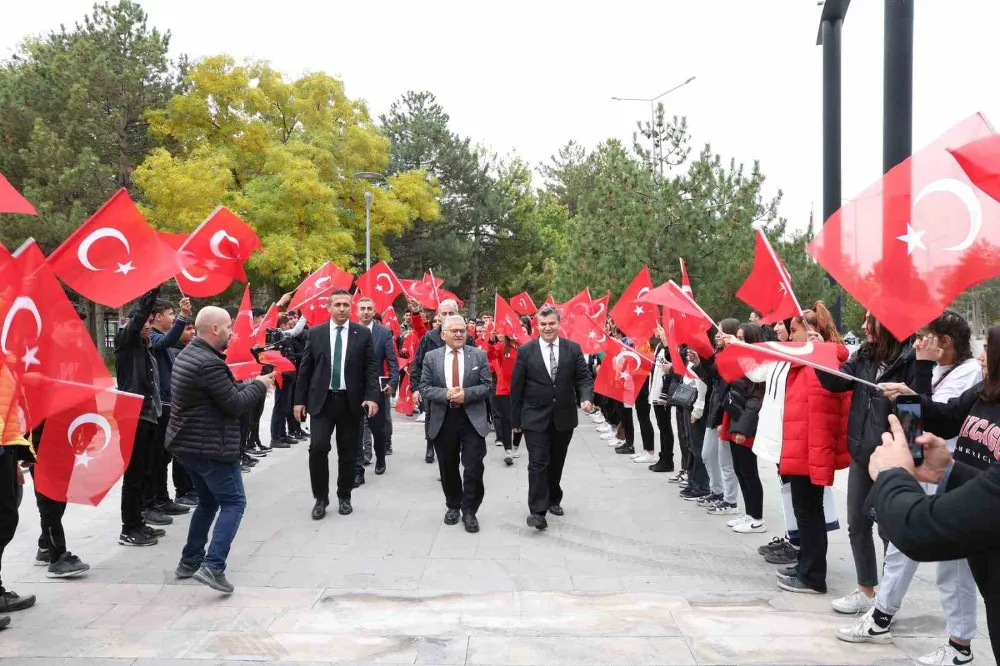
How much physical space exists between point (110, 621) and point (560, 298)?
2592cm

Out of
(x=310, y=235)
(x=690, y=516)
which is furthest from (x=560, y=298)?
(x=690, y=516)

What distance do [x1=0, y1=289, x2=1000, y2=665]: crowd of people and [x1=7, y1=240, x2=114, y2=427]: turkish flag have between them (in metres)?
0.58

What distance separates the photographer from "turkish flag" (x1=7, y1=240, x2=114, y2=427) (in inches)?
168

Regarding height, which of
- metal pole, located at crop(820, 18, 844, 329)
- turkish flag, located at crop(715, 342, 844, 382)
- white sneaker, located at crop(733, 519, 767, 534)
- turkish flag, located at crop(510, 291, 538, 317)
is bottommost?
white sneaker, located at crop(733, 519, 767, 534)

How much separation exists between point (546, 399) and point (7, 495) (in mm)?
4330

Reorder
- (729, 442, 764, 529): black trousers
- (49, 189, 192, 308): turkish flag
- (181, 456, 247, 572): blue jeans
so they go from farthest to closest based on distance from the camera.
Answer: (729, 442, 764, 529): black trousers < (181, 456, 247, 572): blue jeans < (49, 189, 192, 308): turkish flag

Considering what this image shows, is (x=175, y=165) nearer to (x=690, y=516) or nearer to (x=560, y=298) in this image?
(x=560, y=298)

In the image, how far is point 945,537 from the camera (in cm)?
210

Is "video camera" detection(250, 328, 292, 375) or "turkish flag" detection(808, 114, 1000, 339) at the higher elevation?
"turkish flag" detection(808, 114, 1000, 339)

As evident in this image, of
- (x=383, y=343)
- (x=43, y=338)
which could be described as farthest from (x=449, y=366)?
(x=43, y=338)

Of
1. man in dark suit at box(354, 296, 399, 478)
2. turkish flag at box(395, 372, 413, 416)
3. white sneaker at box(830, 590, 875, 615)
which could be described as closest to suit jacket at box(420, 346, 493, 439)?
man in dark suit at box(354, 296, 399, 478)

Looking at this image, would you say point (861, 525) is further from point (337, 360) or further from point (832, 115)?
point (832, 115)

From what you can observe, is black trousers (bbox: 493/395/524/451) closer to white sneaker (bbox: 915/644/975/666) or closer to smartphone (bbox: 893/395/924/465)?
white sneaker (bbox: 915/644/975/666)

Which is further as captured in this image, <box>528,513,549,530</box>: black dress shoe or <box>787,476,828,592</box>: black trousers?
<box>528,513,549,530</box>: black dress shoe
